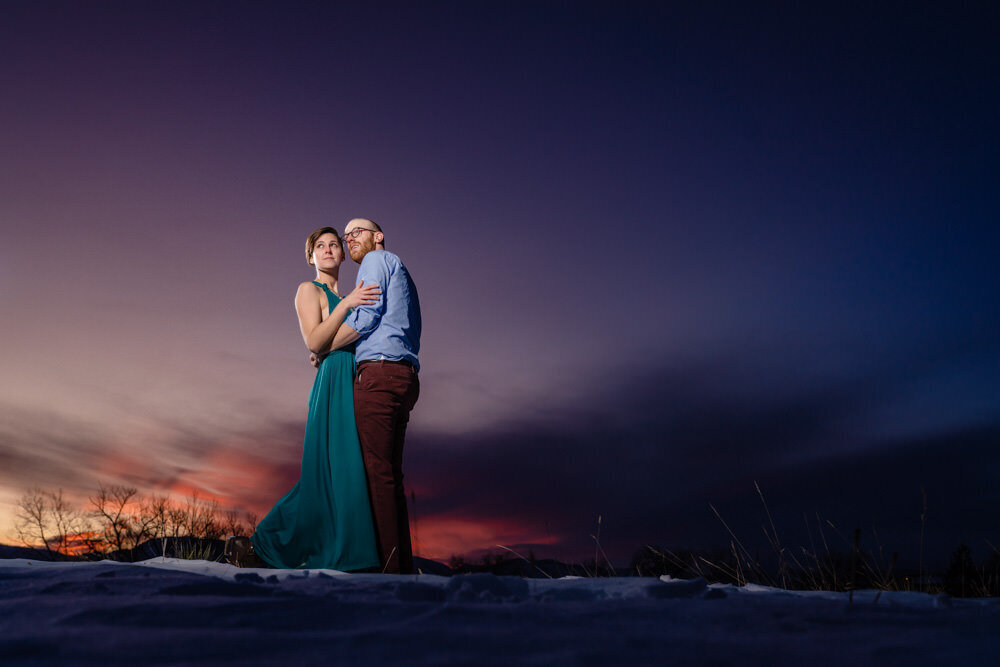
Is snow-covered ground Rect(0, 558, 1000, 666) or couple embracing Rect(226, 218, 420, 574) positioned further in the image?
couple embracing Rect(226, 218, 420, 574)

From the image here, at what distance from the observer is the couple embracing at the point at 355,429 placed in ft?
14.2

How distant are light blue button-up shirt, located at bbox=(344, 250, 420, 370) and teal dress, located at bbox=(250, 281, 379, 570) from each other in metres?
0.49

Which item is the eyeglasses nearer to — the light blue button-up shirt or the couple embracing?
the couple embracing

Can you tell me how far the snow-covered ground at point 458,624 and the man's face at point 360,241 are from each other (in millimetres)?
2890

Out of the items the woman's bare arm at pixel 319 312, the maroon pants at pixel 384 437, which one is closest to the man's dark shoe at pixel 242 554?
the maroon pants at pixel 384 437

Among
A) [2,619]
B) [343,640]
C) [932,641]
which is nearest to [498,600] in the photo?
[343,640]

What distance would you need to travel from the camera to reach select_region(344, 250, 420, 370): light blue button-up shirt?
443cm

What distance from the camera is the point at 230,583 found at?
2318 mm

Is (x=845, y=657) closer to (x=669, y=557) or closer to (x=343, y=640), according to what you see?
(x=343, y=640)

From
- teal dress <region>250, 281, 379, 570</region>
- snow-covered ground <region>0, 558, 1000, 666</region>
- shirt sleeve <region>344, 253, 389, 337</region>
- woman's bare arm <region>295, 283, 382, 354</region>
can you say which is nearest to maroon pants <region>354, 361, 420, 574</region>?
teal dress <region>250, 281, 379, 570</region>

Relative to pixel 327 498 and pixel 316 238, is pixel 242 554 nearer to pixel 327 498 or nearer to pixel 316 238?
pixel 327 498

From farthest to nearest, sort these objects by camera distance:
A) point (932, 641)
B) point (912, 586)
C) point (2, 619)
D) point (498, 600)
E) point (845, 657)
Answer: point (912, 586)
point (498, 600)
point (2, 619)
point (932, 641)
point (845, 657)

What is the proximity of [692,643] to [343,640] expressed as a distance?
0.88 m

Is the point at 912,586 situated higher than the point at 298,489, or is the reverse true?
the point at 298,489
